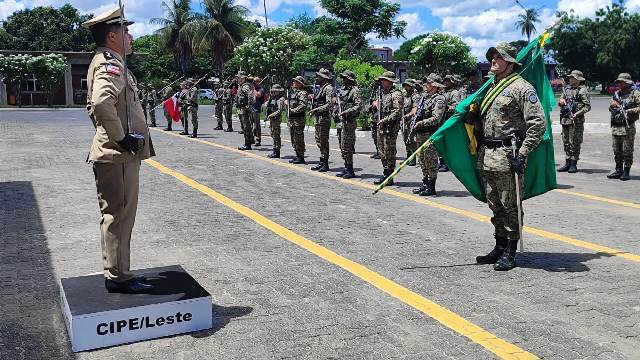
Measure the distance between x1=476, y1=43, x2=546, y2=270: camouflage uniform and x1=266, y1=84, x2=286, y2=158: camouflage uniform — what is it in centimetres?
976

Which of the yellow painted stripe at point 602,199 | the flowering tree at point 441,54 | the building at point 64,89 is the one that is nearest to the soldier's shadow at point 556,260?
the yellow painted stripe at point 602,199

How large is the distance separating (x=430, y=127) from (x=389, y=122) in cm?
82

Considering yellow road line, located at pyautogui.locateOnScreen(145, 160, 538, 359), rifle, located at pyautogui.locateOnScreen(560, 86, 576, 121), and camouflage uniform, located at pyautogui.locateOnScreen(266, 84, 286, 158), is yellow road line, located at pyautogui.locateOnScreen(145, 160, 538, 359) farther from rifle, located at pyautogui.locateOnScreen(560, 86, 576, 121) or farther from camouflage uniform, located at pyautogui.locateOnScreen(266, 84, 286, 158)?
rifle, located at pyautogui.locateOnScreen(560, 86, 576, 121)

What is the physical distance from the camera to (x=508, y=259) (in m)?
6.00

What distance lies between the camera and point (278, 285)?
5465mm

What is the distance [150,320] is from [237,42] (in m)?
55.1

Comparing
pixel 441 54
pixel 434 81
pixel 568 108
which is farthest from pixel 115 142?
pixel 441 54

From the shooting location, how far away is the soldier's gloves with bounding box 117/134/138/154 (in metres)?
4.20

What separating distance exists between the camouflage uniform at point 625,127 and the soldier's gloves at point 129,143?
34.2ft

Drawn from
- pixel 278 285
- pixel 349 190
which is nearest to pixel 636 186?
pixel 349 190

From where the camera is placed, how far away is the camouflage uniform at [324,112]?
12.7 meters

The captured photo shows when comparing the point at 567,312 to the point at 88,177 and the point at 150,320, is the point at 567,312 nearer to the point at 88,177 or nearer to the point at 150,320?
the point at 150,320

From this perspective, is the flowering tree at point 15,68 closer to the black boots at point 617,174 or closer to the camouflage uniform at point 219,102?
the camouflage uniform at point 219,102

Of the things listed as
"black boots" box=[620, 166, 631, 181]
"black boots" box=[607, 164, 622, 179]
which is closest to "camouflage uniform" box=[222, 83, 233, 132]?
"black boots" box=[607, 164, 622, 179]
